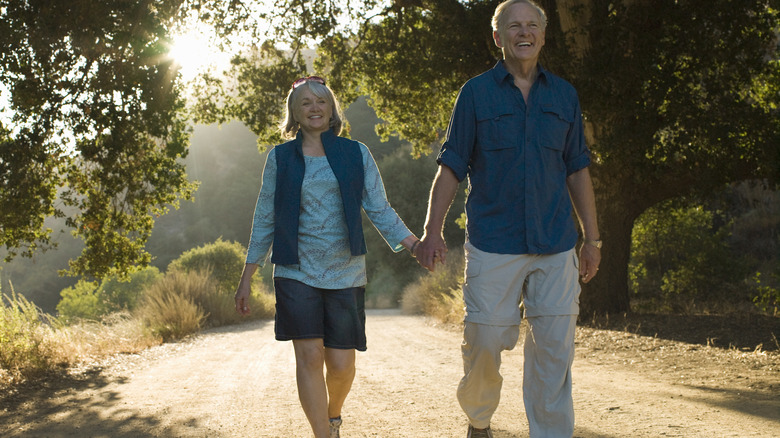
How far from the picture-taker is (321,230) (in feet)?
14.2

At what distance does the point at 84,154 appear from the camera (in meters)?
10.8

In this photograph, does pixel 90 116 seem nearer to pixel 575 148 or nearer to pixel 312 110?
pixel 312 110

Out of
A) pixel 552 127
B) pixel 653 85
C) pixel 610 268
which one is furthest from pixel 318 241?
pixel 610 268

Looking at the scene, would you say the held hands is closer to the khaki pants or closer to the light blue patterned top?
the khaki pants

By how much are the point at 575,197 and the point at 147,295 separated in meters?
15.3

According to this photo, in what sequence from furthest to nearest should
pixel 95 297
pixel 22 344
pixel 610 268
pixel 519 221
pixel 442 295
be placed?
pixel 95 297 → pixel 442 295 → pixel 610 268 → pixel 22 344 → pixel 519 221

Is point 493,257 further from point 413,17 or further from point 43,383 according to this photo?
point 413,17

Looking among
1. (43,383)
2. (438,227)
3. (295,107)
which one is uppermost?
(295,107)

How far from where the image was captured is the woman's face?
14.6 ft

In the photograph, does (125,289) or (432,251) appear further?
(125,289)

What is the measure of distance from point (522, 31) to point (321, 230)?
154 cm

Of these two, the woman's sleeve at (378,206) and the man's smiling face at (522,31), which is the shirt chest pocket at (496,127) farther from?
the woman's sleeve at (378,206)

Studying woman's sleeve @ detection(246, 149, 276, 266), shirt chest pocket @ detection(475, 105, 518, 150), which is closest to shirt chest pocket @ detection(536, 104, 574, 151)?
shirt chest pocket @ detection(475, 105, 518, 150)

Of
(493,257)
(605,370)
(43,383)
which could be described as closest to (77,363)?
(43,383)
